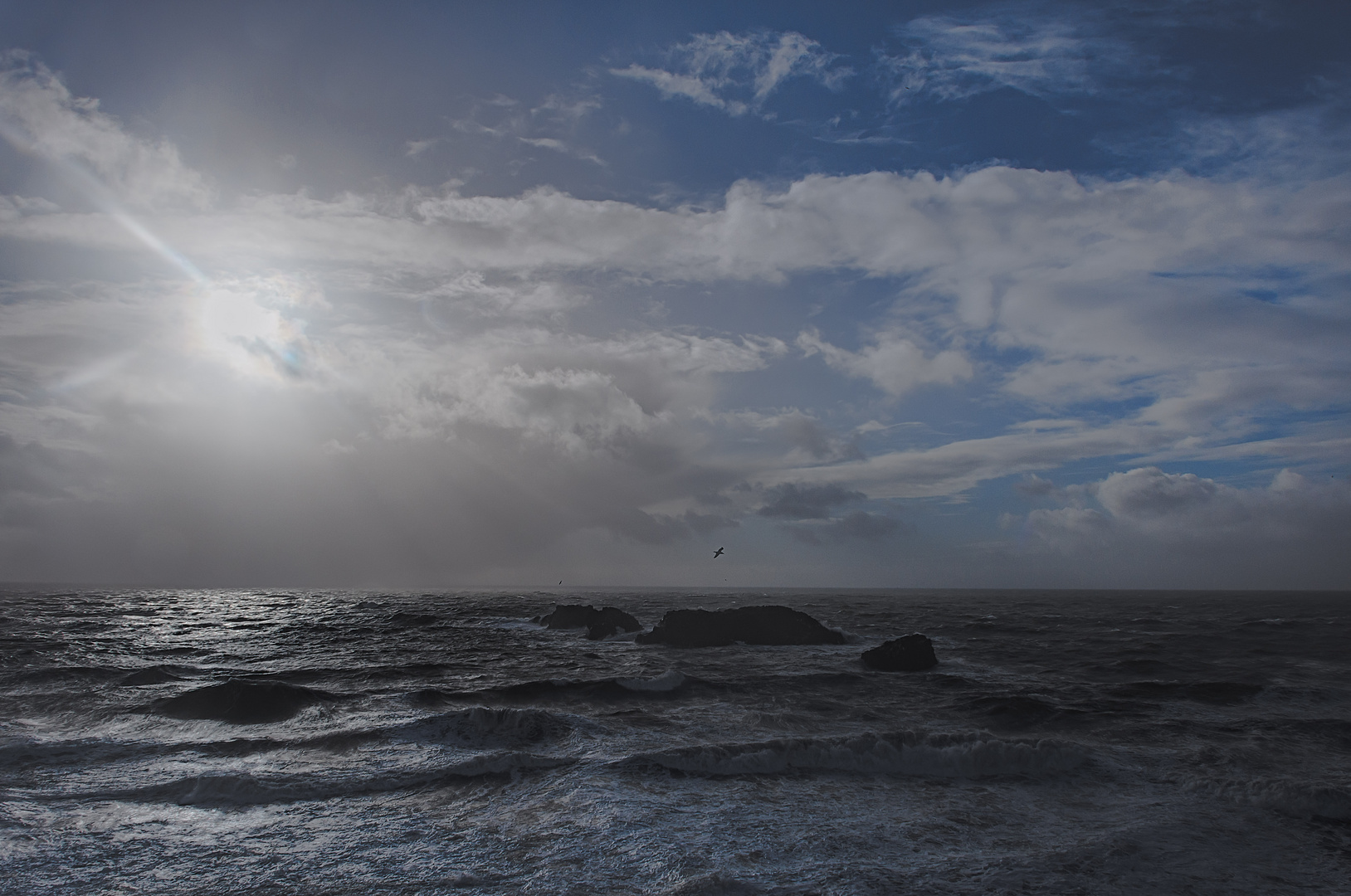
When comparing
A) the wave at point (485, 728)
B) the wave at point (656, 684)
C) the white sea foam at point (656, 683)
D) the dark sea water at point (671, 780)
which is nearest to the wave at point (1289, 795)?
the dark sea water at point (671, 780)

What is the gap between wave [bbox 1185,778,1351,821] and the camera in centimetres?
1152

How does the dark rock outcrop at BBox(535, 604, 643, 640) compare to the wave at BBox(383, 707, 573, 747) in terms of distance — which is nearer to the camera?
the wave at BBox(383, 707, 573, 747)

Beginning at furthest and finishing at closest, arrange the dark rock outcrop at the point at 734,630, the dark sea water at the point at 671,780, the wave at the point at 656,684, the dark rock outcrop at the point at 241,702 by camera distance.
Answer: the dark rock outcrop at the point at 734,630 < the wave at the point at 656,684 < the dark rock outcrop at the point at 241,702 < the dark sea water at the point at 671,780

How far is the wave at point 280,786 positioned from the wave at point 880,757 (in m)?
3.20

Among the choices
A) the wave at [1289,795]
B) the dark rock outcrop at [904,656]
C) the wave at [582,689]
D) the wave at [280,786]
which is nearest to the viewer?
the wave at [1289,795]

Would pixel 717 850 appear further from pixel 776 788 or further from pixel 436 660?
pixel 436 660

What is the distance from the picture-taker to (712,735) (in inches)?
638

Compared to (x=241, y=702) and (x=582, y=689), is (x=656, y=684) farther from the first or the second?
(x=241, y=702)

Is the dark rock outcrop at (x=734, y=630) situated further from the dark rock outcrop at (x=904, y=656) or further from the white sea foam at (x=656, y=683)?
the white sea foam at (x=656, y=683)

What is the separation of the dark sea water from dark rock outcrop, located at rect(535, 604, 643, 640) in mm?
15625

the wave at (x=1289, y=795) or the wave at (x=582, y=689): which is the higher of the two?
the wave at (x=1289, y=795)

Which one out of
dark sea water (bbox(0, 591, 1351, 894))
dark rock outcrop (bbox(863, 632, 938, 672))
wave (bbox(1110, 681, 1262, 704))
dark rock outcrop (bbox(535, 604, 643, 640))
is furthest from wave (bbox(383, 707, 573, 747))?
dark rock outcrop (bbox(535, 604, 643, 640))

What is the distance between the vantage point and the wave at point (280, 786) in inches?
463

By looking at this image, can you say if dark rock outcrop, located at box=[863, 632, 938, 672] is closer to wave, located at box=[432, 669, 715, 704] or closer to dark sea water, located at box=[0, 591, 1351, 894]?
dark sea water, located at box=[0, 591, 1351, 894]
